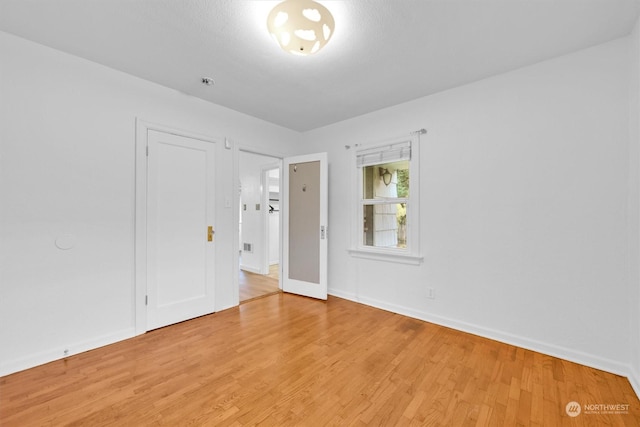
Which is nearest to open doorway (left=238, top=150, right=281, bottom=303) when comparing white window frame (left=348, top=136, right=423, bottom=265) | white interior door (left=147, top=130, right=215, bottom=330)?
white interior door (left=147, top=130, right=215, bottom=330)

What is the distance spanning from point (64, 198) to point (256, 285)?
110 inches

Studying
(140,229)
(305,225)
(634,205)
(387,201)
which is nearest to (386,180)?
(387,201)

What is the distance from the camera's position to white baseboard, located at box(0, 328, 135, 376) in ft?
6.56

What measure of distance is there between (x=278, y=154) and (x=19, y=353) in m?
3.28

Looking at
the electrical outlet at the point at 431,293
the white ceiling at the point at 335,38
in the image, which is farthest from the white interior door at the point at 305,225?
the electrical outlet at the point at 431,293

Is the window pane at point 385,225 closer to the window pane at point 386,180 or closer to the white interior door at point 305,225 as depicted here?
the window pane at point 386,180

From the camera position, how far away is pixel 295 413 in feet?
5.31

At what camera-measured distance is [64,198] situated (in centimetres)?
224

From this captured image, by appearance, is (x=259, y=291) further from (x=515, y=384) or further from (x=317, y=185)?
(x=515, y=384)

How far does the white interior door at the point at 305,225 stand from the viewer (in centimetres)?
372

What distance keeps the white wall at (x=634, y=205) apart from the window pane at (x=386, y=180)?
1.79 m

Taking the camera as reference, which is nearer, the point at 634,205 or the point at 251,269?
the point at 634,205

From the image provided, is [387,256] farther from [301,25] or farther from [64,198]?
[64,198]

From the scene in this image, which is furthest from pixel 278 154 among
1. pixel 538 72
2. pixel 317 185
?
pixel 538 72
